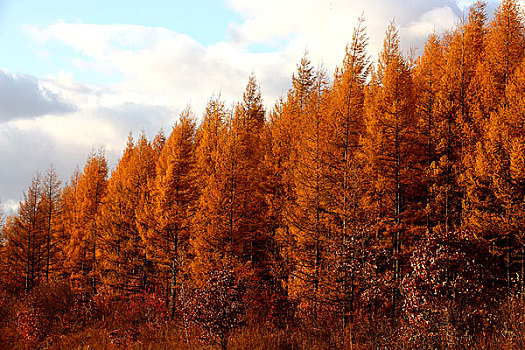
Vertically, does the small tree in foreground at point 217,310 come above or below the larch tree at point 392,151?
below

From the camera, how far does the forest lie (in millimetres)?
12406

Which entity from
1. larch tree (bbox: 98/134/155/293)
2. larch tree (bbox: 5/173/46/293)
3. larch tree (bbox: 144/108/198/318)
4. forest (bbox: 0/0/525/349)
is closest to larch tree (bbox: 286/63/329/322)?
forest (bbox: 0/0/525/349)

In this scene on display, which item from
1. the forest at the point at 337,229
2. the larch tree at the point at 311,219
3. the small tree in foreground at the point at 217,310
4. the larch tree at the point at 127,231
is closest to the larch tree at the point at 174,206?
the forest at the point at 337,229

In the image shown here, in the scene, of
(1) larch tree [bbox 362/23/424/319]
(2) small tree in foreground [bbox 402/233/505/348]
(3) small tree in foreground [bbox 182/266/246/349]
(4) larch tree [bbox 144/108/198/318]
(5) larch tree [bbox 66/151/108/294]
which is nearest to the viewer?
(2) small tree in foreground [bbox 402/233/505/348]

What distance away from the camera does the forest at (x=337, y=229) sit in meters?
12.4

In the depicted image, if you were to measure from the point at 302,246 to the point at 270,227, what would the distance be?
642 cm

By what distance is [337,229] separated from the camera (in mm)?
17125

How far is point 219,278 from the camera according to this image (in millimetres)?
12273

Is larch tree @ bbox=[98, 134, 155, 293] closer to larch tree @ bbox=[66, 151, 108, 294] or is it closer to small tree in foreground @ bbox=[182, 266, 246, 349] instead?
larch tree @ bbox=[66, 151, 108, 294]

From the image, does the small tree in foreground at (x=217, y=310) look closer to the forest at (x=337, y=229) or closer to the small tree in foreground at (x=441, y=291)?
the forest at (x=337, y=229)

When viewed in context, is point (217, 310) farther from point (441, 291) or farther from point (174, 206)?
point (174, 206)

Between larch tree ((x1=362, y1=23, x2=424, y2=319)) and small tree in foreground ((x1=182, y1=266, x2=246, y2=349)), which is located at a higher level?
larch tree ((x1=362, y1=23, x2=424, y2=319))

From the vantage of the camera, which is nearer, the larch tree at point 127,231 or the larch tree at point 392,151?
the larch tree at point 392,151

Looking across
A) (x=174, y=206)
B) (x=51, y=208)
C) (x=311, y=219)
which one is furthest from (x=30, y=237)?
(x=311, y=219)
